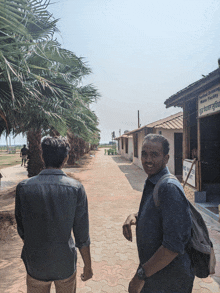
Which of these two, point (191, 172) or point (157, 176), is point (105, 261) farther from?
point (191, 172)

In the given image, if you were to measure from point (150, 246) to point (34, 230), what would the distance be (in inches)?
31.5

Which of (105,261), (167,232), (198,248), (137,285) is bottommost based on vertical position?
(105,261)

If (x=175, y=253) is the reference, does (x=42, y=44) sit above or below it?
above

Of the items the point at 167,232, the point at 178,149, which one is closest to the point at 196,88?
the point at 167,232

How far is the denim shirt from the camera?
4.33 ft

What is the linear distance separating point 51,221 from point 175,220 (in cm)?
82

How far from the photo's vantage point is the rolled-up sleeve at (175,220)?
3.28ft

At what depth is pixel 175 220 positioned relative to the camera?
997 millimetres

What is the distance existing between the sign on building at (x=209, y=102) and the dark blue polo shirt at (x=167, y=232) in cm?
402

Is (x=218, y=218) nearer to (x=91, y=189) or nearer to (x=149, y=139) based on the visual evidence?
(x=149, y=139)

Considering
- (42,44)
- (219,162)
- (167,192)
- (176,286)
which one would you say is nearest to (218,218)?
(219,162)

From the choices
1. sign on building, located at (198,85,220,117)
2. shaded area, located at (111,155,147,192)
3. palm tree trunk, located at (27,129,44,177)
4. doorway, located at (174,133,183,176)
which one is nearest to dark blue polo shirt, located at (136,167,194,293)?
sign on building, located at (198,85,220,117)

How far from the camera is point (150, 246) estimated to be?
3.76 feet

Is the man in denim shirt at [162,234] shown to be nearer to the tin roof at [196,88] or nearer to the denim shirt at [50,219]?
the denim shirt at [50,219]
